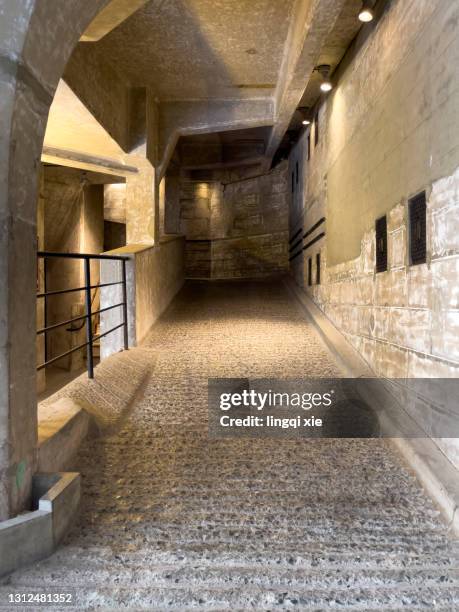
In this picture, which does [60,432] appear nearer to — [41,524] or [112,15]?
[41,524]

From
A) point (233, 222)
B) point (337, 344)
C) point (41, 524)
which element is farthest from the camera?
point (233, 222)

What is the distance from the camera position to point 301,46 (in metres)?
3.97

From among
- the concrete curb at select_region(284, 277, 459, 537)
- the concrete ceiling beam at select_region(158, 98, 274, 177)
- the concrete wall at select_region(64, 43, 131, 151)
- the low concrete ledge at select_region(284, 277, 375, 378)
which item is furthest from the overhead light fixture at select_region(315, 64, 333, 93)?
the concrete curb at select_region(284, 277, 459, 537)

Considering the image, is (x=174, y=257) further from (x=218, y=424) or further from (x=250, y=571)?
(x=250, y=571)

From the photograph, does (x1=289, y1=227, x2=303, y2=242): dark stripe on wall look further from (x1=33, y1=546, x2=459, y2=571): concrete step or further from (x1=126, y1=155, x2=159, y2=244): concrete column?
(x1=33, y1=546, x2=459, y2=571): concrete step

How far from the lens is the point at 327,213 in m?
5.54

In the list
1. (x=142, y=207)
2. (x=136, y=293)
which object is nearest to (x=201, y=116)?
(x=142, y=207)

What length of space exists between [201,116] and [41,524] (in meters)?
5.85

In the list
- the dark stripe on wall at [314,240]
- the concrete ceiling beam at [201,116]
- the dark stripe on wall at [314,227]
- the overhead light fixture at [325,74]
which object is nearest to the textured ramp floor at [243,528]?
the dark stripe on wall at [314,240]

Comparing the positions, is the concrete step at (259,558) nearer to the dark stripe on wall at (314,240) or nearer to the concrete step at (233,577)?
the concrete step at (233,577)

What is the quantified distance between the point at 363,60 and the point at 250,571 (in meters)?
4.10

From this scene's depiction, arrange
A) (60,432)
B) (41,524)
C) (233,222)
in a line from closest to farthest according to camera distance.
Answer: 1. (41,524)
2. (60,432)
3. (233,222)

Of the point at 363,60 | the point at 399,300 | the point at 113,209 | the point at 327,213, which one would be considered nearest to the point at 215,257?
the point at 113,209

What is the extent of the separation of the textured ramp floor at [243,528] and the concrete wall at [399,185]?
0.56 meters
